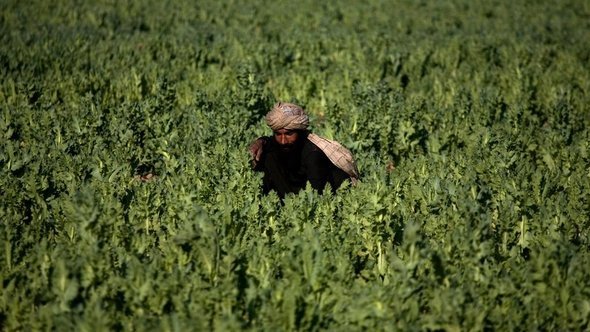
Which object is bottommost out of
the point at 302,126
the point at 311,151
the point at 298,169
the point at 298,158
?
the point at 298,169

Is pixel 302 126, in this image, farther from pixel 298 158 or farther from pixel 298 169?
pixel 298 169

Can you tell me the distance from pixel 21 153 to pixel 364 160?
341 centimetres

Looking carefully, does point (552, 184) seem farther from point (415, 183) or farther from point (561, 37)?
point (561, 37)

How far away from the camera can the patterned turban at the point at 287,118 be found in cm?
583

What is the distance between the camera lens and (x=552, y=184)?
595 centimetres

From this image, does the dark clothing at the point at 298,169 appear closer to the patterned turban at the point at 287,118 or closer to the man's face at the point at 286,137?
the man's face at the point at 286,137

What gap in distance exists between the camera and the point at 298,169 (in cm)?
609

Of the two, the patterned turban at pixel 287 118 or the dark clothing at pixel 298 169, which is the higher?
the patterned turban at pixel 287 118

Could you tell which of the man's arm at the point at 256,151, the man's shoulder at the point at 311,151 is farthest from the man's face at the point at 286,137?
the man's arm at the point at 256,151

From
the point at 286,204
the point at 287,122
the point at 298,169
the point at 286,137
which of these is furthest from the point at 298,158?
the point at 286,204

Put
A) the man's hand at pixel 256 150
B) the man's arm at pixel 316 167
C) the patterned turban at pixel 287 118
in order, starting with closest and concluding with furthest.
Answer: the patterned turban at pixel 287 118
the man's arm at pixel 316 167
the man's hand at pixel 256 150

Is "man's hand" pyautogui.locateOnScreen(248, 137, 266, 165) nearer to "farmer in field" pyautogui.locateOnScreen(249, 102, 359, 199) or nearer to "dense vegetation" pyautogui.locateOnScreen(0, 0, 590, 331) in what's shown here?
"farmer in field" pyautogui.locateOnScreen(249, 102, 359, 199)

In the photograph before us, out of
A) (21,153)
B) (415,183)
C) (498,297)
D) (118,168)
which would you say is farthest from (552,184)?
(21,153)

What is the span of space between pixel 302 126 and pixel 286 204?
89 cm
